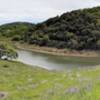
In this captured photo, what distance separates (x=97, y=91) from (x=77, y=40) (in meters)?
127

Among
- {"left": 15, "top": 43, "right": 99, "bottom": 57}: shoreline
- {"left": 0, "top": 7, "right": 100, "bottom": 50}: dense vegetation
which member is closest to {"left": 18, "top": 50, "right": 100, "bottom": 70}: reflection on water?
{"left": 15, "top": 43, "right": 99, "bottom": 57}: shoreline

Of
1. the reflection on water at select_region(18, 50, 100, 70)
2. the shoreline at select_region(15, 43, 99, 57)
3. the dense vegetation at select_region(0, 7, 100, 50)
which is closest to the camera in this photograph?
the reflection on water at select_region(18, 50, 100, 70)

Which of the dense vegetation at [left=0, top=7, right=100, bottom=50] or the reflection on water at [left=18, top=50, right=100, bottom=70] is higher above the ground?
the dense vegetation at [left=0, top=7, right=100, bottom=50]

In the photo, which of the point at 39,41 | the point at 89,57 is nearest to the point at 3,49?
the point at 89,57

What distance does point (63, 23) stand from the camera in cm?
16238

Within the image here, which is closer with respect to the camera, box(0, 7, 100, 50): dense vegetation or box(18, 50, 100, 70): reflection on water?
box(18, 50, 100, 70): reflection on water

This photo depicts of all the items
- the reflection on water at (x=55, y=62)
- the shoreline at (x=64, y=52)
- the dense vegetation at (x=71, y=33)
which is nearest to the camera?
the reflection on water at (x=55, y=62)

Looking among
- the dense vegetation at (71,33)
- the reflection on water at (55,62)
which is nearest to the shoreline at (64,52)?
the dense vegetation at (71,33)

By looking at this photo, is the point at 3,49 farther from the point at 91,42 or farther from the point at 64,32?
the point at 64,32

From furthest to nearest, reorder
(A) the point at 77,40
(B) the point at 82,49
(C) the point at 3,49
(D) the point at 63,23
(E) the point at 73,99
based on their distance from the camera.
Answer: (D) the point at 63,23
(A) the point at 77,40
(B) the point at 82,49
(C) the point at 3,49
(E) the point at 73,99

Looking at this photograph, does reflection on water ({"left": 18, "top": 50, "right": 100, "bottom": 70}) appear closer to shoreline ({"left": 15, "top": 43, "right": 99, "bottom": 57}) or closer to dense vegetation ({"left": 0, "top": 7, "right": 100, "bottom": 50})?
shoreline ({"left": 15, "top": 43, "right": 99, "bottom": 57})

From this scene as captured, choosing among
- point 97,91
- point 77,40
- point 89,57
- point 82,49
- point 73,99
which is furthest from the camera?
point 77,40

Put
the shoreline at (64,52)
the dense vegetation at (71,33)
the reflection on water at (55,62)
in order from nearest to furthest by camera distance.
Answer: the reflection on water at (55,62), the shoreline at (64,52), the dense vegetation at (71,33)

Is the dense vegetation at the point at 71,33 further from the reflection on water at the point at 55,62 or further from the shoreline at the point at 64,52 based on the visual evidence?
the reflection on water at the point at 55,62
